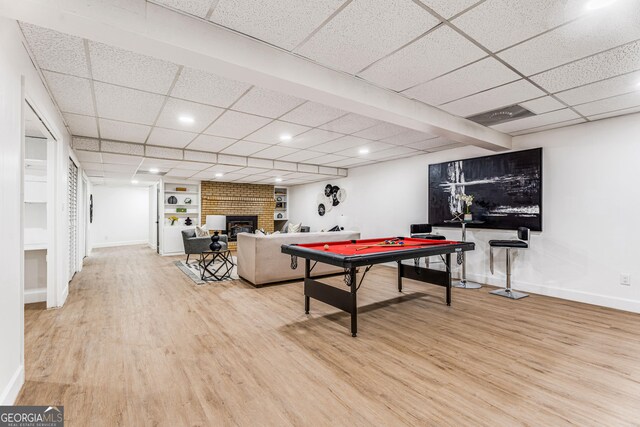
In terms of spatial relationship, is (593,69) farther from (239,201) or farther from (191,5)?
(239,201)

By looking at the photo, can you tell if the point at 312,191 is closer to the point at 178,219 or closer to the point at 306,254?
the point at 178,219

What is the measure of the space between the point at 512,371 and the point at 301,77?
2.93 meters

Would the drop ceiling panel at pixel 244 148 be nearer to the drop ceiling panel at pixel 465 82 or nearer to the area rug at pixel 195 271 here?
the area rug at pixel 195 271

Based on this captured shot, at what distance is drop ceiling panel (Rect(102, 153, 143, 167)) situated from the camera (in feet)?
17.9

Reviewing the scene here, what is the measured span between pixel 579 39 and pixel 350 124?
2.46 meters

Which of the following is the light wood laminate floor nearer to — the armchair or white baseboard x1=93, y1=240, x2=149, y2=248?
the armchair

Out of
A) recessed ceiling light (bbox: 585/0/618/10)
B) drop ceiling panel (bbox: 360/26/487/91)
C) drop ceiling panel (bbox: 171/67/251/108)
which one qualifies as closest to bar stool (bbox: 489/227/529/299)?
drop ceiling panel (bbox: 360/26/487/91)

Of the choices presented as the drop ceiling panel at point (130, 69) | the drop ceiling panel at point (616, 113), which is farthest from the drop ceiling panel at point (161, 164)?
the drop ceiling panel at point (616, 113)

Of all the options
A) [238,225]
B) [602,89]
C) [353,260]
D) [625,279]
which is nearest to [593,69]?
[602,89]

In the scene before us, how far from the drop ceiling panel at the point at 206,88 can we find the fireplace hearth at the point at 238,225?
7262 mm

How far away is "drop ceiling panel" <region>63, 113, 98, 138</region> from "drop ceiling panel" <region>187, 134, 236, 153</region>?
1384 mm

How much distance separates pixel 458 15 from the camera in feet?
6.30

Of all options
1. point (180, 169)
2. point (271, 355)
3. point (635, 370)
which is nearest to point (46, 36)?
point (271, 355)

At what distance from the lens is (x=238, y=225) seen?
1034cm
